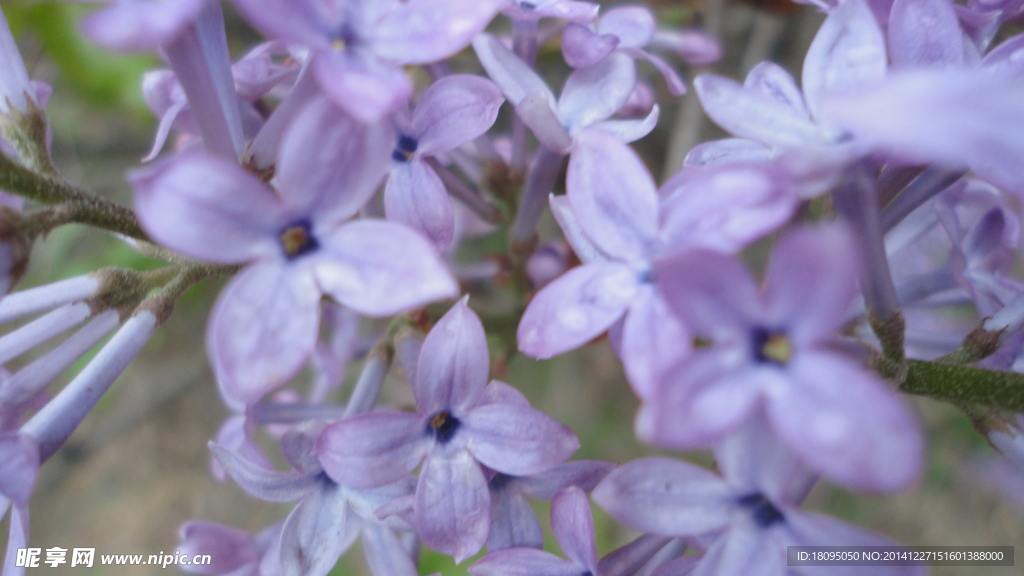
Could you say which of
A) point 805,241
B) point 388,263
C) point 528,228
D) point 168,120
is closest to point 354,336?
point 528,228

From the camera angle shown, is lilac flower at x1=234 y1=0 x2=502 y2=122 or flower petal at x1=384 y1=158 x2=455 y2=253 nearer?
lilac flower at x1=234 y1=0 x2=502 y2=122

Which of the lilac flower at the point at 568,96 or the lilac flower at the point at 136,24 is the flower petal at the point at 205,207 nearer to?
the lilac flower at the point at 136,24

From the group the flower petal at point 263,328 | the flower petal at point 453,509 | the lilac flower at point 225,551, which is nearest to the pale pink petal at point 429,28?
the flower petal at point 263,328

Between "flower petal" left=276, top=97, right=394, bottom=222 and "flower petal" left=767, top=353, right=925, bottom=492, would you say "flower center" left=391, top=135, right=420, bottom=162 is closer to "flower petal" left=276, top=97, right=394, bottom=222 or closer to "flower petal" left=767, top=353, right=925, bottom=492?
"flower petal" left=276, top=97, right=394, bottom=222

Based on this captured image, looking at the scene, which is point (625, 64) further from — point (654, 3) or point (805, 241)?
point (654, 3)

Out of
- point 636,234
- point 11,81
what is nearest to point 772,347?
point 636,234

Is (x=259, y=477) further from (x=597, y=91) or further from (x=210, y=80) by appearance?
(x=597, y=91)

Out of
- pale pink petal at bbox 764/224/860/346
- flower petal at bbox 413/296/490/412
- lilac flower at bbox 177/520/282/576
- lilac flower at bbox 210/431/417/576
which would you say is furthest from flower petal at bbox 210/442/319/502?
pale pink petal at bbox 764/224/860/346
